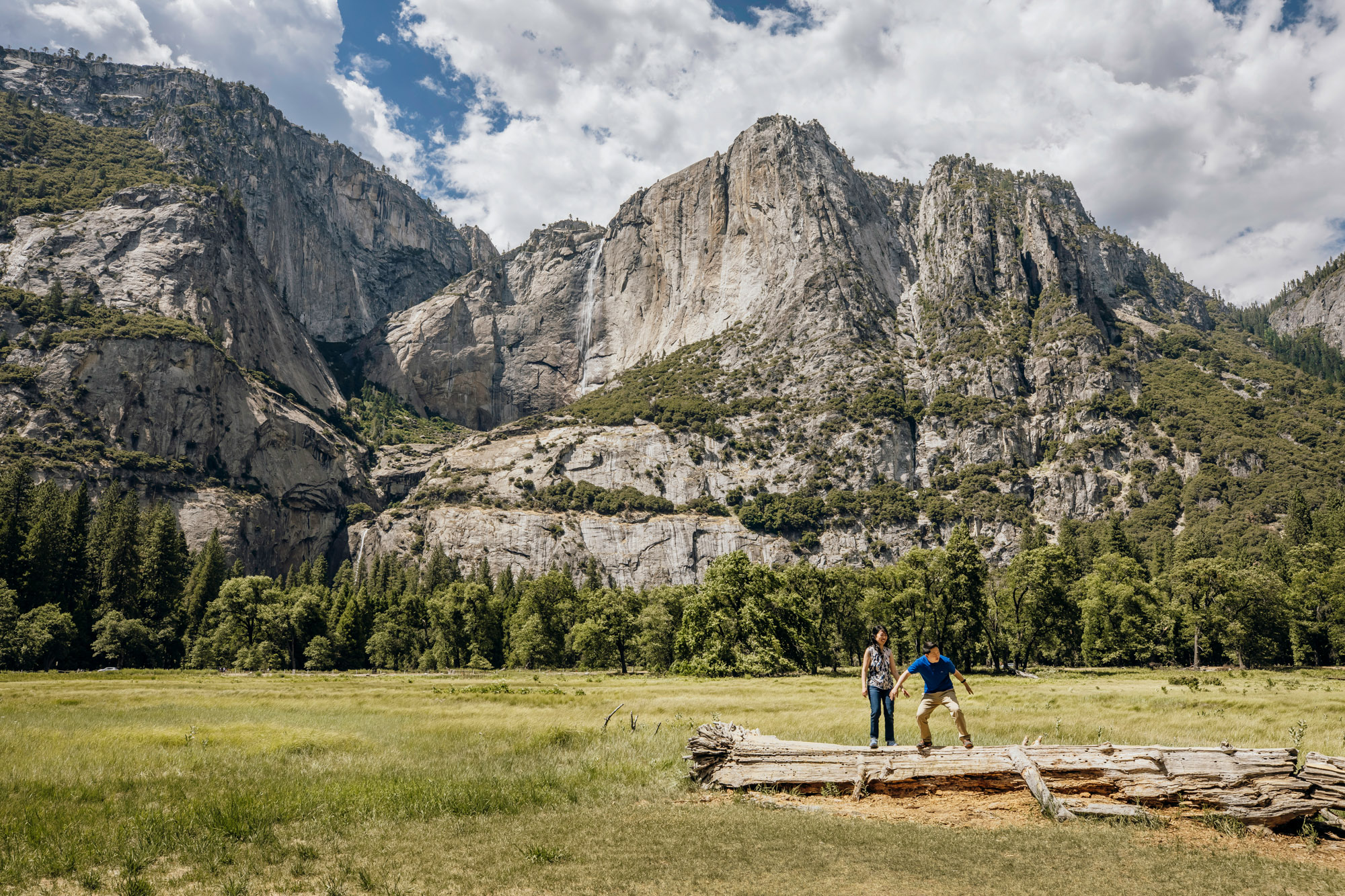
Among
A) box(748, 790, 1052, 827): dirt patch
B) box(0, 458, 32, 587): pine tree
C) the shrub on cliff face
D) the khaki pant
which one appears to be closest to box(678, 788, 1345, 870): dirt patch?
box(748, 790, 1052, 827): dirt patch

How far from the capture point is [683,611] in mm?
76188

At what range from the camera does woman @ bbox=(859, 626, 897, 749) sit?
18.3 metres

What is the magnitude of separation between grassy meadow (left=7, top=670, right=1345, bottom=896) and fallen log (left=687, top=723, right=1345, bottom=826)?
91 centimetres

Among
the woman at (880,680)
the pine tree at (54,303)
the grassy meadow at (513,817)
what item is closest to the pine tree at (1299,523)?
the grassy meadow at (513,817)

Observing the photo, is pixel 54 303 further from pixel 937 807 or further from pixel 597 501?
pixel 937 807

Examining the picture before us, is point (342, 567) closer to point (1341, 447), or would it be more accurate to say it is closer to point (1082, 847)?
point (1082, 847)

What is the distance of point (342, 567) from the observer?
162 meters

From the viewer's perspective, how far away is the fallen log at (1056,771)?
13.3m

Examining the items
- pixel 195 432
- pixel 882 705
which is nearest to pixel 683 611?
pixel 882 705

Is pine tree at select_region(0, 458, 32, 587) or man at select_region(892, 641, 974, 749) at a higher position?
pine tree at select_region(0, 458, 32, 587)

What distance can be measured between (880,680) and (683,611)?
58.9 m

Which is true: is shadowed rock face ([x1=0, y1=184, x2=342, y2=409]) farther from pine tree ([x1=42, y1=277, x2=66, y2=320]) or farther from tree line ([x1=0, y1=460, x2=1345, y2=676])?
tree line ([x1=0, y1=460, x2=1345, y2=676])

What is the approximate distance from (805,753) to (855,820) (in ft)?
8.77

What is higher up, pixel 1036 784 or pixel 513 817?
pixel 1036 784
